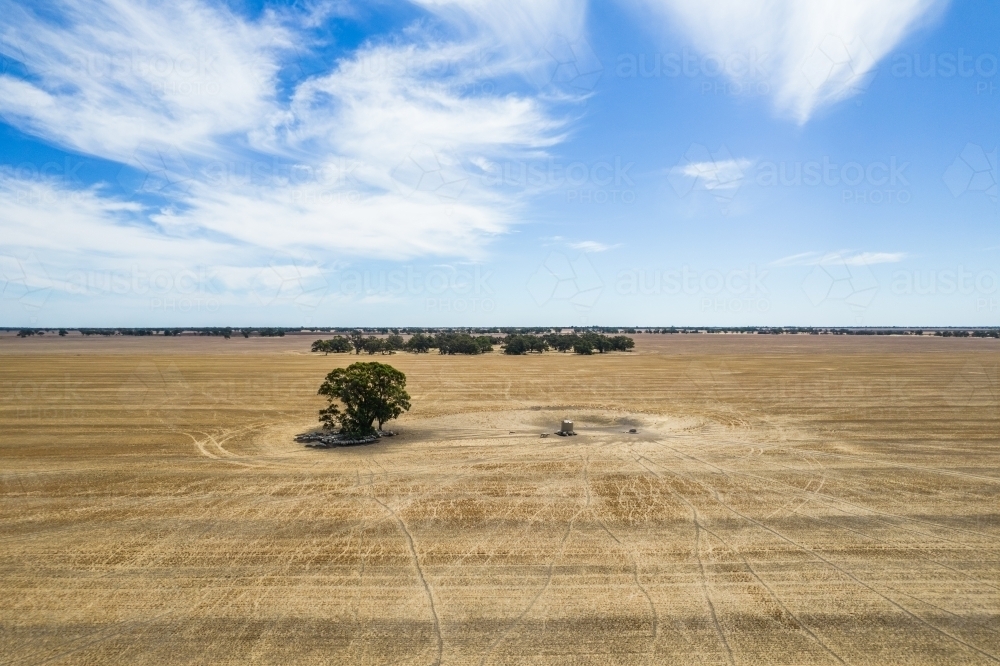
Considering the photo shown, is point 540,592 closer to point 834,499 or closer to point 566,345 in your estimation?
point 834,499

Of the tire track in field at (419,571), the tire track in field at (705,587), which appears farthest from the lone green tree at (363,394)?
the tire track in field at (705,587)

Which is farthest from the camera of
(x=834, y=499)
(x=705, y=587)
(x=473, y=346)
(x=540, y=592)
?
(x=473, y=346)

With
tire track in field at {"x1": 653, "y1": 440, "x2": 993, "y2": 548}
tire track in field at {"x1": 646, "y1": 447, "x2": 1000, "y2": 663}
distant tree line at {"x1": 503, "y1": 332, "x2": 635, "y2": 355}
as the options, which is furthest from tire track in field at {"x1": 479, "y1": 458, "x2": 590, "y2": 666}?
distant tree line at {"x1": 503, "y1": 332, "x2": 635, "y2": 355}

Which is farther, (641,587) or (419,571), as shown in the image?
(419,571)

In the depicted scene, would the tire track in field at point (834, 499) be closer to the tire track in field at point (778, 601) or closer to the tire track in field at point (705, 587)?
the tire track in field at point (705, 587)

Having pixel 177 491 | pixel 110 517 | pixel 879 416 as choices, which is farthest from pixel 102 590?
pixel 879 416

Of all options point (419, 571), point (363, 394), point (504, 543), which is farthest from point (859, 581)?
point (363, 394)

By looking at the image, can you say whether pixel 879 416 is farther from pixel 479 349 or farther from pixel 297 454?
pixel 479 349

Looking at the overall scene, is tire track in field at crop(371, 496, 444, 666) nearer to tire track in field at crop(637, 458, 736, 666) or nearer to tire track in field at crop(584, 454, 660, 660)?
tire track in field at crop(584, 454, 660, 660)
